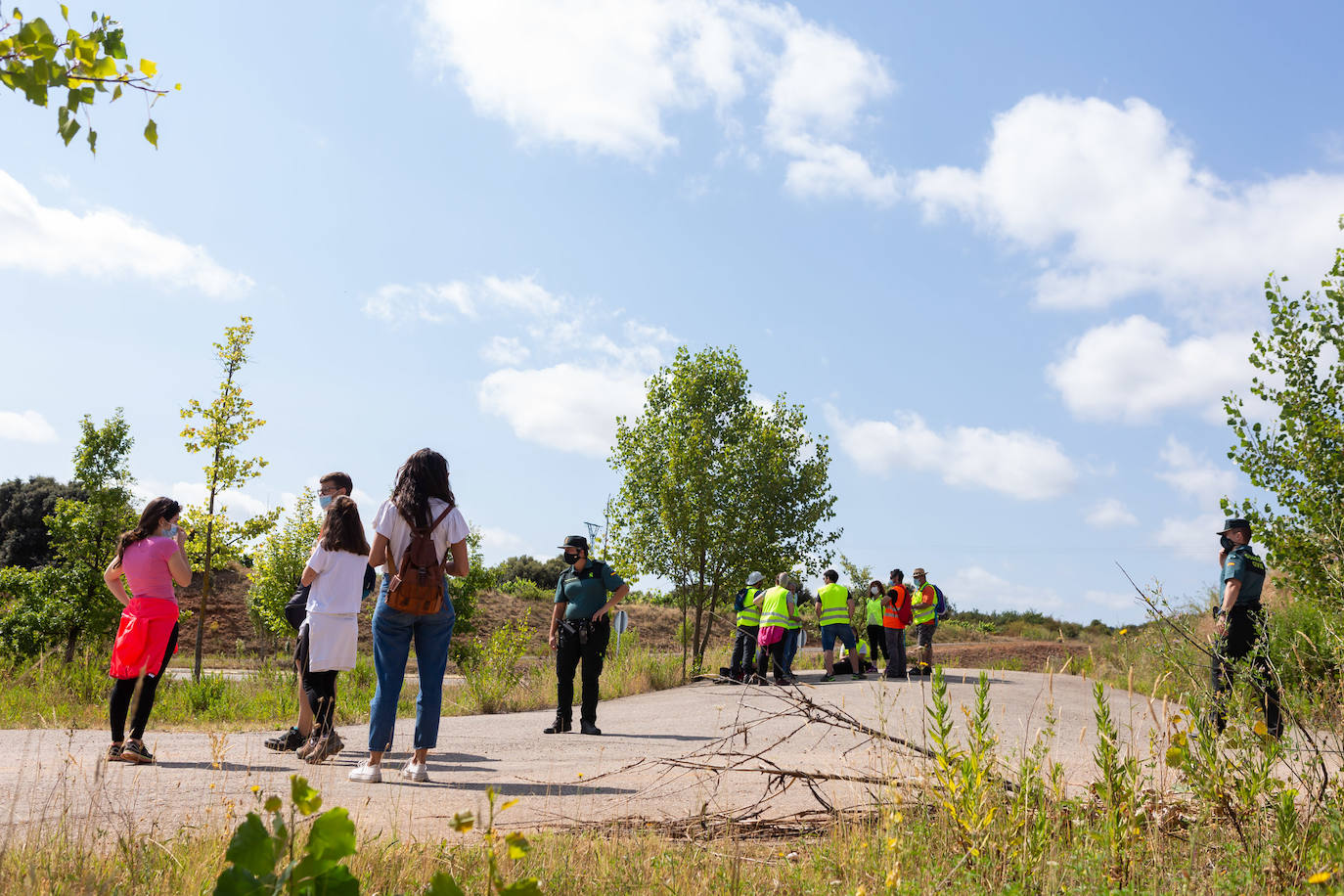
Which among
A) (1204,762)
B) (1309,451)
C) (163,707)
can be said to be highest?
(1309,451)

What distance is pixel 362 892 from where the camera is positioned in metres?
3.27

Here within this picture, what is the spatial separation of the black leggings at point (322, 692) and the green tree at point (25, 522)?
42.1m

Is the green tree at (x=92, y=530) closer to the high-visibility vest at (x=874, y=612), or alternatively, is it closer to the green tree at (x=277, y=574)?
the green tree at (x=277, y=574)

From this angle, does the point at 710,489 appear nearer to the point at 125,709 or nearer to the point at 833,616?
the point at 833,616

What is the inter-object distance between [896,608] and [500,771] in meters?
10.4

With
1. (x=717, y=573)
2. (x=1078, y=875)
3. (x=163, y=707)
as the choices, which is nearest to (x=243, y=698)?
(x=163, y=707)

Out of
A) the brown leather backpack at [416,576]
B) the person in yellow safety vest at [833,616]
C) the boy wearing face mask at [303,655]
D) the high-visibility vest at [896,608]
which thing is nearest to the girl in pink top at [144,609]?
the boy wearing face mask at [303,655]

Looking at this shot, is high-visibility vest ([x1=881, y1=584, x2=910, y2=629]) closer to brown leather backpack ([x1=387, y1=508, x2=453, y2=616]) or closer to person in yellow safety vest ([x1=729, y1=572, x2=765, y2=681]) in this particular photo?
person in yellow safety vest ([x1=729, y1=572, x2=765, y2=681])

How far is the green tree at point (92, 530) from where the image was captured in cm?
1625

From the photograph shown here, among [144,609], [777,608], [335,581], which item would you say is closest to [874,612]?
[777,608]

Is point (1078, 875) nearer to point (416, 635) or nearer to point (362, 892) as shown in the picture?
point (362, 892)

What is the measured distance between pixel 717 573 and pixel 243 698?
12990 mm

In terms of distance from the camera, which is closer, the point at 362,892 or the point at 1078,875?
the point at 362,892

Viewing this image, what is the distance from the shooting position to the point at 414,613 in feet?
19.7
